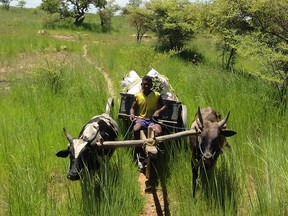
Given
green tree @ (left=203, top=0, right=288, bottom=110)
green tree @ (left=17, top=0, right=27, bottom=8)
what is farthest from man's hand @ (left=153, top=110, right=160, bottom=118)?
green tree @ (left=17, top=0, right=27, bottom=8)

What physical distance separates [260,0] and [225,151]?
4.96 m

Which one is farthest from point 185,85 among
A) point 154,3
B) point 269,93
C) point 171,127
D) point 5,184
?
point 154,3

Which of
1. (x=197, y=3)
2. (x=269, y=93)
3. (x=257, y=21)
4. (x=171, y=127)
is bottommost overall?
(x=171, y=127)

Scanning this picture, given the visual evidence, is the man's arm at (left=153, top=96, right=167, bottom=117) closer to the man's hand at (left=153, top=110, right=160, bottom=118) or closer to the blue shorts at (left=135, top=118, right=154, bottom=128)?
the man's hand at (left=153, top=110, right=160, bottom=118)

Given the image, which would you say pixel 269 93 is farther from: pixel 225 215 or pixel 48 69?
pixel 48 69

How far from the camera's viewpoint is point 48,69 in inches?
343

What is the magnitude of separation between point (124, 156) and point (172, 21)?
1179 centimetres

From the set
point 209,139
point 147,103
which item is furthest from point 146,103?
point 209,139

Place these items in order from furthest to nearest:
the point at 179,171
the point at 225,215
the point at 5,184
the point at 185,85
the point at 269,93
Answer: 1. the point at 185,85
2. the point at 269,93
3. the point at 179,171
4. the point at 5,184
5. the point at 225,215

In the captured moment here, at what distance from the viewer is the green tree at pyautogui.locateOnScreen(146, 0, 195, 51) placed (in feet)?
49.6

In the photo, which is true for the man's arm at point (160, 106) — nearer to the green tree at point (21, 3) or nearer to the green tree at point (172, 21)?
the green tree at point (172, 21)

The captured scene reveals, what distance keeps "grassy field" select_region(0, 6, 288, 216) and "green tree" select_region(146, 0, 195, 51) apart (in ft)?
Result: 19.4

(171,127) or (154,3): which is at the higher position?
(154,3)

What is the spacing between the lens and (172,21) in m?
15.7
